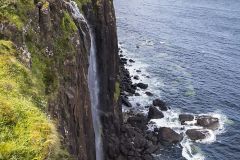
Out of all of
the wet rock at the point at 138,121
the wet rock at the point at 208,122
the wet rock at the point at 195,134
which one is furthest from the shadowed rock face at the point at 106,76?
the wet rock at the point at 208,122

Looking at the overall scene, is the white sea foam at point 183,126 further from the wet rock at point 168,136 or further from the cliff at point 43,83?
the cliff at point 43,83

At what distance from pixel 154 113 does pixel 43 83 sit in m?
48.5

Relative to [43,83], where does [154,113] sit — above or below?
below

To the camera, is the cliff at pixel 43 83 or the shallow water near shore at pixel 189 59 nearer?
the cliff at pixel 43 83

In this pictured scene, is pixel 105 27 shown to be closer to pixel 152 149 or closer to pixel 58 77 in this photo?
pixel 152 149

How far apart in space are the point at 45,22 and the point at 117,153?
1227 inches

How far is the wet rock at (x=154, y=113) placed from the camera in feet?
242

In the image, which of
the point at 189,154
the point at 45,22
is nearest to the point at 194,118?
the point at 189,154

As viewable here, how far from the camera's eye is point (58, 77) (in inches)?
1209

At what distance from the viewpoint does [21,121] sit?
17.5 meters

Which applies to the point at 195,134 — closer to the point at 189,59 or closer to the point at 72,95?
the point at 189,59

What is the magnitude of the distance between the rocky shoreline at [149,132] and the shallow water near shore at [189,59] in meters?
1.62

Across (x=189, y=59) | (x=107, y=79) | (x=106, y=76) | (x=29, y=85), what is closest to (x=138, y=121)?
(x=107, y=79)

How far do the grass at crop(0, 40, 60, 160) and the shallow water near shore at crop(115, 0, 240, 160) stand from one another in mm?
45127
